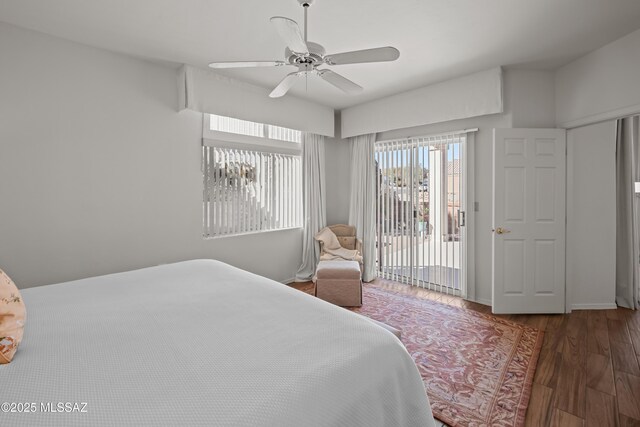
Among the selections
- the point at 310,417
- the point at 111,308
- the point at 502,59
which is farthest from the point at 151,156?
the point at 502,59

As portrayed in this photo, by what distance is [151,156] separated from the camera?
3168 millimetres

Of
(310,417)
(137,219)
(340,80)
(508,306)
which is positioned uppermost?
(340,80)

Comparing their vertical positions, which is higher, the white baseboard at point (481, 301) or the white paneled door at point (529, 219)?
the white paneled door at point (529, 219)

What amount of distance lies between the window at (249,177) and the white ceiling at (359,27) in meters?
0.92

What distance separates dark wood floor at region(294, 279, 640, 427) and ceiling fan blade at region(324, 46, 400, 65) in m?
2.36

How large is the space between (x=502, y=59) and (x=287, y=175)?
2.93m

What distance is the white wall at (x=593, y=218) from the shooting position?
3381 mm

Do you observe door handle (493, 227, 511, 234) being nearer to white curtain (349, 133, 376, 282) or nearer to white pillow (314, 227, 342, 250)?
white curtain (349, 133, 376, 282)

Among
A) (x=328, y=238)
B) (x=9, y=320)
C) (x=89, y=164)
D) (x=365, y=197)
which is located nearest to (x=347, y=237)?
(x=328, y=238)

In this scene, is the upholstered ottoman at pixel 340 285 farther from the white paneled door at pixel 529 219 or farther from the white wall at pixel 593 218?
the white wall at pixel 593 218

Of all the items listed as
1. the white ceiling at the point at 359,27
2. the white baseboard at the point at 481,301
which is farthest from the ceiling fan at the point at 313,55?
the white baseboard at the point at 481,301

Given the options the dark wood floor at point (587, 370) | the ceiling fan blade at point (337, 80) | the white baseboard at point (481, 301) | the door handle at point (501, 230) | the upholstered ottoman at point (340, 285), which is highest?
the ceiling fan blade at point (337, 80)

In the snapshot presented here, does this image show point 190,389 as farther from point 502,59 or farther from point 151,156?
point 502,59

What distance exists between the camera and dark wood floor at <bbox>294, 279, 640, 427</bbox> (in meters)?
1.80
